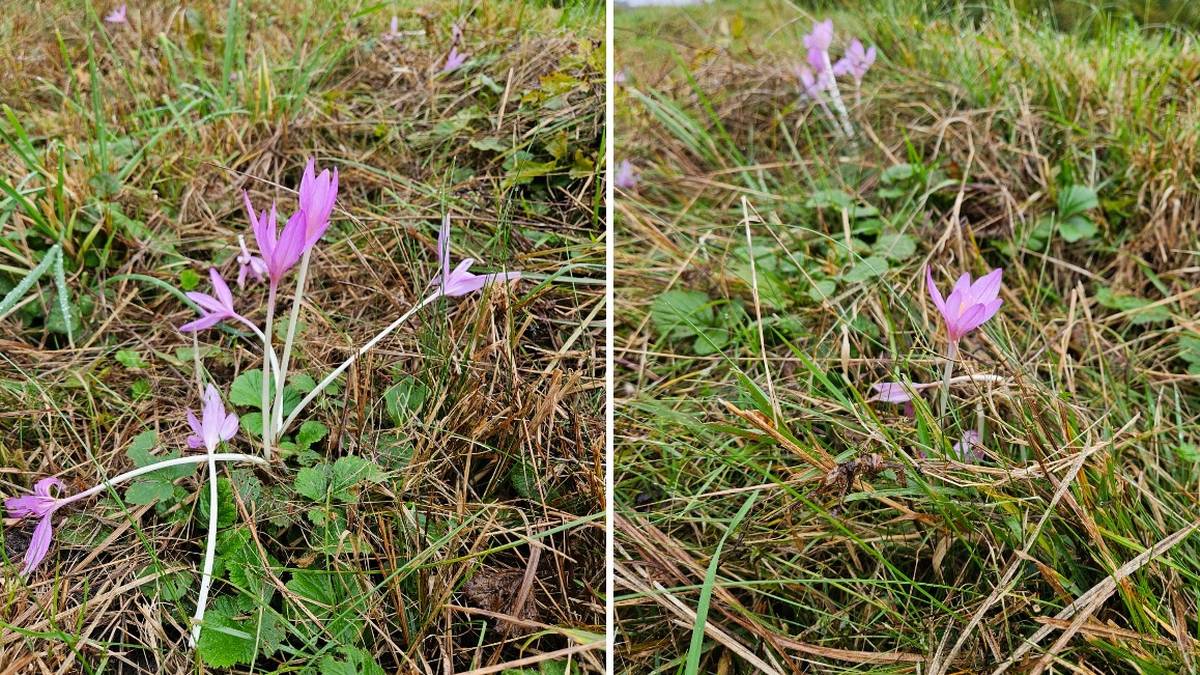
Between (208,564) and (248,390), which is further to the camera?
(248,390)

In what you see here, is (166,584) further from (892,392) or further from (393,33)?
(393,33)

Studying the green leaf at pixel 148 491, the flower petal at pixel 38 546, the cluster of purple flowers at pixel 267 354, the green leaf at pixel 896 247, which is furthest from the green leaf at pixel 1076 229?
the flower petal at pixel 38 546

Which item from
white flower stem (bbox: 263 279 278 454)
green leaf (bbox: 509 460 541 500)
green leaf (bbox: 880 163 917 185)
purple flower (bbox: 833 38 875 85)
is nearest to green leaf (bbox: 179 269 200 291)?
white flower stem (bbox: 263 279 278 454)

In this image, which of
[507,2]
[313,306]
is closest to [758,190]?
[507,2]

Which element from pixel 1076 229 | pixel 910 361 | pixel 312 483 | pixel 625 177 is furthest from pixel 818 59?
pixel 312 483

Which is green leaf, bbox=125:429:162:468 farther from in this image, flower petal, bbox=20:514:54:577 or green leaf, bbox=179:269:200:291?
green leaf, bbox=179:269:200:291

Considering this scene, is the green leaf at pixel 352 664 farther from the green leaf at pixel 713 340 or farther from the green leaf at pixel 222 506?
the green leaf at pixel 713 340

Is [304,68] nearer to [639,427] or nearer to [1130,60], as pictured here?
[639,427]
